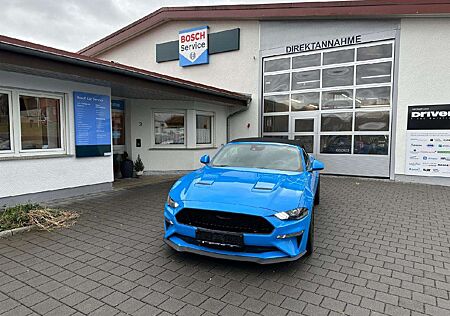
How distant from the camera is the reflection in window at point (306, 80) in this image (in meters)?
11.1

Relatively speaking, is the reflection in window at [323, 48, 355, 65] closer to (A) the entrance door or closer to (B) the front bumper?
(A) the entrance door

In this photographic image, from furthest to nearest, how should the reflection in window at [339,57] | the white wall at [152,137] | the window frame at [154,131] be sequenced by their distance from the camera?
the window frame at [154,131] → the white wall at [152,137] → the reflection in window at [339,57]

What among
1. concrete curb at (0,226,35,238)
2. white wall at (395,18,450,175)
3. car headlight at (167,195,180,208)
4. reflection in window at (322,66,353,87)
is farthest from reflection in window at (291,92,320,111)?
concrete curb at (0,226,35,238)

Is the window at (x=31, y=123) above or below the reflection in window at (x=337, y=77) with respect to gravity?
below

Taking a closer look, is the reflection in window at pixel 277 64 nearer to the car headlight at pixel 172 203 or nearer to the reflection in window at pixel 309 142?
the reflection in window at pixel 309 142

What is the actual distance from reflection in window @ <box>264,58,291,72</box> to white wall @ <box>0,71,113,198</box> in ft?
22.4

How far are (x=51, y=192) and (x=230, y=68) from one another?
29.1 ft

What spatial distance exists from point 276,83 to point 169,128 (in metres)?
4.62

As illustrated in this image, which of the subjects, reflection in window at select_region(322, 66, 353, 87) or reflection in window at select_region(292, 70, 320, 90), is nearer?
reflection in window at select_region(322, 66, 353, 87)

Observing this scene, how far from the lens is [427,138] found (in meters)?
9.16

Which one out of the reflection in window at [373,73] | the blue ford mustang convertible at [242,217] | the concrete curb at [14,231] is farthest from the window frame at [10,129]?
the reflection in window at [373,73]

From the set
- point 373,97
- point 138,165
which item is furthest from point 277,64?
point 138,165

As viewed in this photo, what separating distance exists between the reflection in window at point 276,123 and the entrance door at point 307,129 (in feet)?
1.00

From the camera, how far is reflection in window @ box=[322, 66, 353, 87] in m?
10.5
